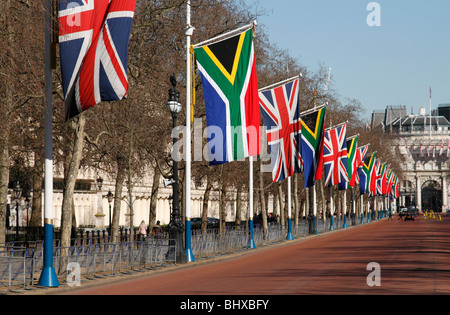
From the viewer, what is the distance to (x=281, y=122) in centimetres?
3900

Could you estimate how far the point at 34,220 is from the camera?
44031 mm

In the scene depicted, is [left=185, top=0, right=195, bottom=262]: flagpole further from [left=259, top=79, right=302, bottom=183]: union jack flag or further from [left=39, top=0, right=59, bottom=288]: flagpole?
[left=39, top=0, right=59, bottom=288]: flagpole

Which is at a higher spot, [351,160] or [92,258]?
[351,160]

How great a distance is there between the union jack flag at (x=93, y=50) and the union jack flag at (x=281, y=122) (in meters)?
19.9

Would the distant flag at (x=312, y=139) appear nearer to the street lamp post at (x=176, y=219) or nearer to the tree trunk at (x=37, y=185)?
the tree trunk at (x=37, y=185)

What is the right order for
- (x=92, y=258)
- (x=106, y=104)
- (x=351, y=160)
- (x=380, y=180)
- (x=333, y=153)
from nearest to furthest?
(x=92, y=258), (x=106, y=104), (x=333, y=153), (x=351, y=160), (x=380, y=180)

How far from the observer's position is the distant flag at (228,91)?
27328 mm

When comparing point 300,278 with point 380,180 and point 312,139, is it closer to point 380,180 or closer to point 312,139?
point 312,139

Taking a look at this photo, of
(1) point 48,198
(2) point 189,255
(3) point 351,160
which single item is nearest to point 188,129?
(2) point 189,255

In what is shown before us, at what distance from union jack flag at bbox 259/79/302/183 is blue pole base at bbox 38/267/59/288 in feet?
63.2

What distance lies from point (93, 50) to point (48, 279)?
577 cm

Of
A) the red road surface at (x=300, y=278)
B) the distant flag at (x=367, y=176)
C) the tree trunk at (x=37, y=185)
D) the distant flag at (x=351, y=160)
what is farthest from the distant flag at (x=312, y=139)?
the distant flag at (x=367, y=176)

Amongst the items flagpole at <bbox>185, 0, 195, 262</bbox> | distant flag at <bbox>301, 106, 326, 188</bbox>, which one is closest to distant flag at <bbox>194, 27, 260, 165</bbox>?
flagpole at <bbox>185, 0, 195, 262</bbox>
